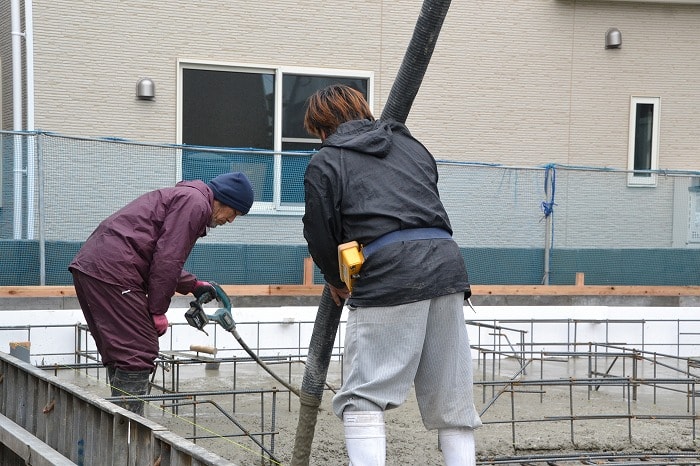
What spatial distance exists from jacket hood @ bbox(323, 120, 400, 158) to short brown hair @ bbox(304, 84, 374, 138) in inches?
4.5

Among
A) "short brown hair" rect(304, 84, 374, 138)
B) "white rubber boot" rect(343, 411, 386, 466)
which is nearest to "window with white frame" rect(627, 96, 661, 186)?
"short brown hair" rect(304, 84, 374, 138)

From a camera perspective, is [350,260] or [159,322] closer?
[350,260]

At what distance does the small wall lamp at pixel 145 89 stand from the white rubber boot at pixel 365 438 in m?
9.31

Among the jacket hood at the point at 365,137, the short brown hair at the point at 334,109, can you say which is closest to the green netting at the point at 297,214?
the short brown hair at the point at 334,109

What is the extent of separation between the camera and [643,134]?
1501 cm

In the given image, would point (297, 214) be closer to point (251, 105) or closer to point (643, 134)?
point (251, 105)

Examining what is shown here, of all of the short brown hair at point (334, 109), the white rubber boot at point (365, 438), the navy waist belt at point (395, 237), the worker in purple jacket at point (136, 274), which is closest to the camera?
the white rubber boot at point (365, 438)

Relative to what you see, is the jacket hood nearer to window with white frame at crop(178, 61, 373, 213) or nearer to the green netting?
the green netting

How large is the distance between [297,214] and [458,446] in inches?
329

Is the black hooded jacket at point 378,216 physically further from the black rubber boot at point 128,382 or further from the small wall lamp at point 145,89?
the small wall lamp at point 145,89

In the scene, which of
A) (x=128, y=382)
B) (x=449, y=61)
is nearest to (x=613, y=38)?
(x=449, y=61)

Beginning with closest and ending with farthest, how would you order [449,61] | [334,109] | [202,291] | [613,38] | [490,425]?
1. [334,109]
2. [202,291]
3. [490,425]
4. [449,61]
5. [613,38]

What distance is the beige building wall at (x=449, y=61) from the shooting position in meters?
12.2

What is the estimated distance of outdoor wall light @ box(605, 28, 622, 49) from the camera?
14.6 metres
